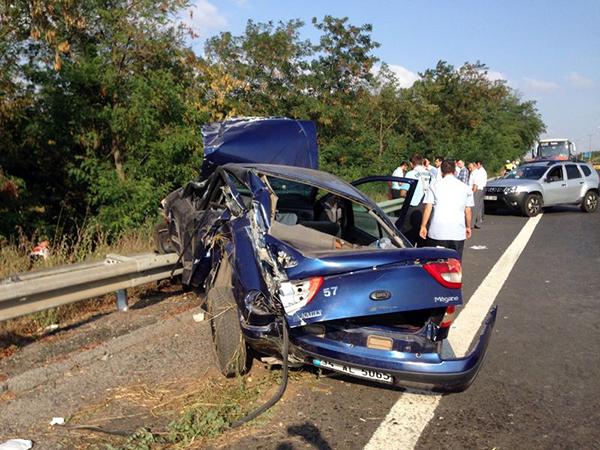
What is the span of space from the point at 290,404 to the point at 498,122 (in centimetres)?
5441

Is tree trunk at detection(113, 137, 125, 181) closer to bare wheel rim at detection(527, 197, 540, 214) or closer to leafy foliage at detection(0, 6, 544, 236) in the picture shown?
leafy foliage at detection(0, 6, 544, 236)

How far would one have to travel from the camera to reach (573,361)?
4.78 meters

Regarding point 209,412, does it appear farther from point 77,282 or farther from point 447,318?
point 77,282

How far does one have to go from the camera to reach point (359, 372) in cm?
359

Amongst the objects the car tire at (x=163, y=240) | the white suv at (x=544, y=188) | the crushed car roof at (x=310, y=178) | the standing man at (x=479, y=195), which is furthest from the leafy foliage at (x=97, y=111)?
the white suv at (x=544, y=188)

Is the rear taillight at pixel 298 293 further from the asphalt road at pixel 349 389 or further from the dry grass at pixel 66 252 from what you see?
the dry grass at pixel 66 252

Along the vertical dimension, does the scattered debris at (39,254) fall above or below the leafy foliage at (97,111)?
below

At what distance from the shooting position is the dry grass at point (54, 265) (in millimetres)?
4938

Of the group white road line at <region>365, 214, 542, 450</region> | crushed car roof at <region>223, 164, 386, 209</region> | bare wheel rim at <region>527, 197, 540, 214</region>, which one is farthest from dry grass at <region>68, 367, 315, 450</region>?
bare wheel rim at <region>527, 197, 540, 214</region>

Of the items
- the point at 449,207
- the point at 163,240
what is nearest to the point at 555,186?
the point at 449,207

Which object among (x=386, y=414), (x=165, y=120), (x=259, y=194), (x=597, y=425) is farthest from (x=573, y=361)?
(x=165, y=120)

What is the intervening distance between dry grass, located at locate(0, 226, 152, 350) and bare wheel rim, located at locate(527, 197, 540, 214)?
11776mm

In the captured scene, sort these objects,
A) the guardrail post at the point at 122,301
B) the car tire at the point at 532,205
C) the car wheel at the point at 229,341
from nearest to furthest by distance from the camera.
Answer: the car wheel at the point at 229,341 < the guardrail post at the point at 122,301 < the car tire at the point at 532,205

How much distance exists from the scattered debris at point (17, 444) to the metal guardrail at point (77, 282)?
4.09 ft
